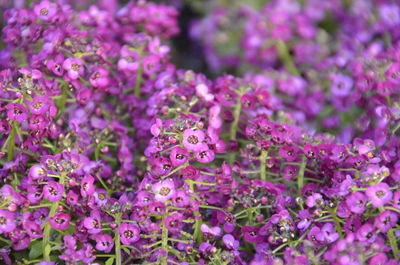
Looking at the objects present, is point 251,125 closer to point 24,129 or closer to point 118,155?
point 118,155

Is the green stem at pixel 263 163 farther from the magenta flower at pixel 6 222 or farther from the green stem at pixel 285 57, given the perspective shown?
the green stem at pixel 285 57

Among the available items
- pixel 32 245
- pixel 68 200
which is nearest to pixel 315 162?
pixel 68 200

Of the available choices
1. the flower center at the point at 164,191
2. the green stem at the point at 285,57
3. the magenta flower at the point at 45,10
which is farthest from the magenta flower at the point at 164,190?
the green stem at the point at 285,57

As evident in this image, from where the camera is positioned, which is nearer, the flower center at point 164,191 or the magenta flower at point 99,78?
the flower center at point 164,191

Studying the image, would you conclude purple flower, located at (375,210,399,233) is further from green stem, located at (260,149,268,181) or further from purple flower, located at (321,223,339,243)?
green stem, located at (260,149,268,181)

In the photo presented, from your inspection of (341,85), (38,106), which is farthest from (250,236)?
(341,85)

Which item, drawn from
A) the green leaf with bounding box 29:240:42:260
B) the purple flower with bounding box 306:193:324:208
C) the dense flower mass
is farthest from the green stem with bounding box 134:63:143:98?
the purple flower with bounding box 306:193:324:208
